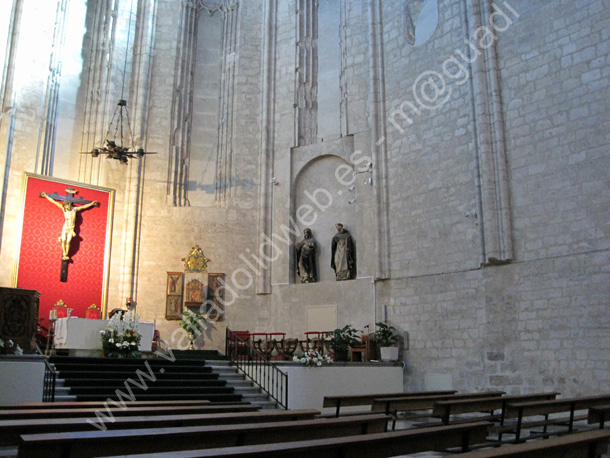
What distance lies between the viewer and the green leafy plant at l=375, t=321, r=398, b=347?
534 inches

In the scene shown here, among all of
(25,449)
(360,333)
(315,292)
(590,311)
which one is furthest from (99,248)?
(25,449)

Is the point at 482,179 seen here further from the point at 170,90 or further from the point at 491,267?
the point at 170,90

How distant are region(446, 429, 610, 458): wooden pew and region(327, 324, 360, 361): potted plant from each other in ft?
28.4

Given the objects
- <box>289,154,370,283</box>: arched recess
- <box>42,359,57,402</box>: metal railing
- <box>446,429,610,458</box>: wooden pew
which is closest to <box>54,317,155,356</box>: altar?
<box>42,359,57,402</box>: metal railing

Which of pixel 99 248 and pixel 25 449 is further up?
pixel 99 248

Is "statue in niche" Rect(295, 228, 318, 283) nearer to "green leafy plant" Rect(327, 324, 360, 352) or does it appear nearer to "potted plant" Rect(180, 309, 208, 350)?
→ "green leafy plant" Rect(327, 324, 360, 352)

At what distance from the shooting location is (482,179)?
12.7 meters

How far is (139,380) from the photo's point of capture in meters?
10.9

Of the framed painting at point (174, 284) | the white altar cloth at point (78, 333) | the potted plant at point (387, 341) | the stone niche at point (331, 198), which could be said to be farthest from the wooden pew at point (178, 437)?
the framed painting at point (174, 284)

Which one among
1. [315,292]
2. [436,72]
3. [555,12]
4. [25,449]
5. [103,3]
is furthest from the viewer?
[103,3]

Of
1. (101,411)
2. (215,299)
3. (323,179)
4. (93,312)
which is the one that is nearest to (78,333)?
(93,312)

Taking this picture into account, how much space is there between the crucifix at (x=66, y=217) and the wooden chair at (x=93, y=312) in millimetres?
954

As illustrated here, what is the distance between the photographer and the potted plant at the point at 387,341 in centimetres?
1335

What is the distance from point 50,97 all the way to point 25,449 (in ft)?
46.2
